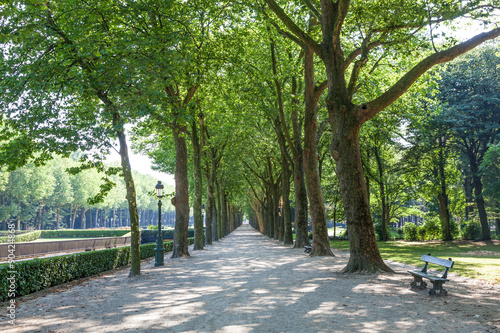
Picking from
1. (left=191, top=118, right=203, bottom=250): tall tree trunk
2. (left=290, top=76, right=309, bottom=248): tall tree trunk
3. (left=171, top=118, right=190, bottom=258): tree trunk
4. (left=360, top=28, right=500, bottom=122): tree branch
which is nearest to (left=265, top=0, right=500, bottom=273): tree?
(left=360, top=28, right=500, bottom=122): tree branch

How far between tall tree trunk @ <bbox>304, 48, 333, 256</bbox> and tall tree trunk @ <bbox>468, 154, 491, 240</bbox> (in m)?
18.3

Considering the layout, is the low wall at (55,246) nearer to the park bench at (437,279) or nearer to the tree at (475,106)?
the park bench at (437,279)

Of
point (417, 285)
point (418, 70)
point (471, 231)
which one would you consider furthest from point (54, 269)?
point (471, 231)

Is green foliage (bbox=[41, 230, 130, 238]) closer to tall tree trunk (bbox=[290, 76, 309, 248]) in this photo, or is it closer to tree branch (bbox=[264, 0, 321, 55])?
tall tree trunk (bbox=[290, 76, 309, 248])

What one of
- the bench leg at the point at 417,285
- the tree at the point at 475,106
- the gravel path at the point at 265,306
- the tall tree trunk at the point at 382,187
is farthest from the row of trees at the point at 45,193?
the bench leg at the point at 417,285

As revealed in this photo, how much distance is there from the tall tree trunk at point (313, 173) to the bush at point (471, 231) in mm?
21701

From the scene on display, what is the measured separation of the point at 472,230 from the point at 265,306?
30924mm

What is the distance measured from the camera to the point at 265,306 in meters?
6.98

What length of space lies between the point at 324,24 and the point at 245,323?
887 cm

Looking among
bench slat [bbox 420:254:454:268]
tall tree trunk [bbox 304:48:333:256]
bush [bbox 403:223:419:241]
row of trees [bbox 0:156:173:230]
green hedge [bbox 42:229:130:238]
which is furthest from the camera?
green hedge [bbox 42:229:130:238]

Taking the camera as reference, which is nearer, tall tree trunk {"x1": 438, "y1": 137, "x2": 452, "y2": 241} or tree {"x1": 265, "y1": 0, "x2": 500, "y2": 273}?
tree {"x1": 265, "y1": 0, "x2": 500, "y2": 273}

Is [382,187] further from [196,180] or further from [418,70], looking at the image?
[418,70]

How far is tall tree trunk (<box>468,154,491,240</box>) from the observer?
28.4 metres

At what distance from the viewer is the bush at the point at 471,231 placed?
3123cm
